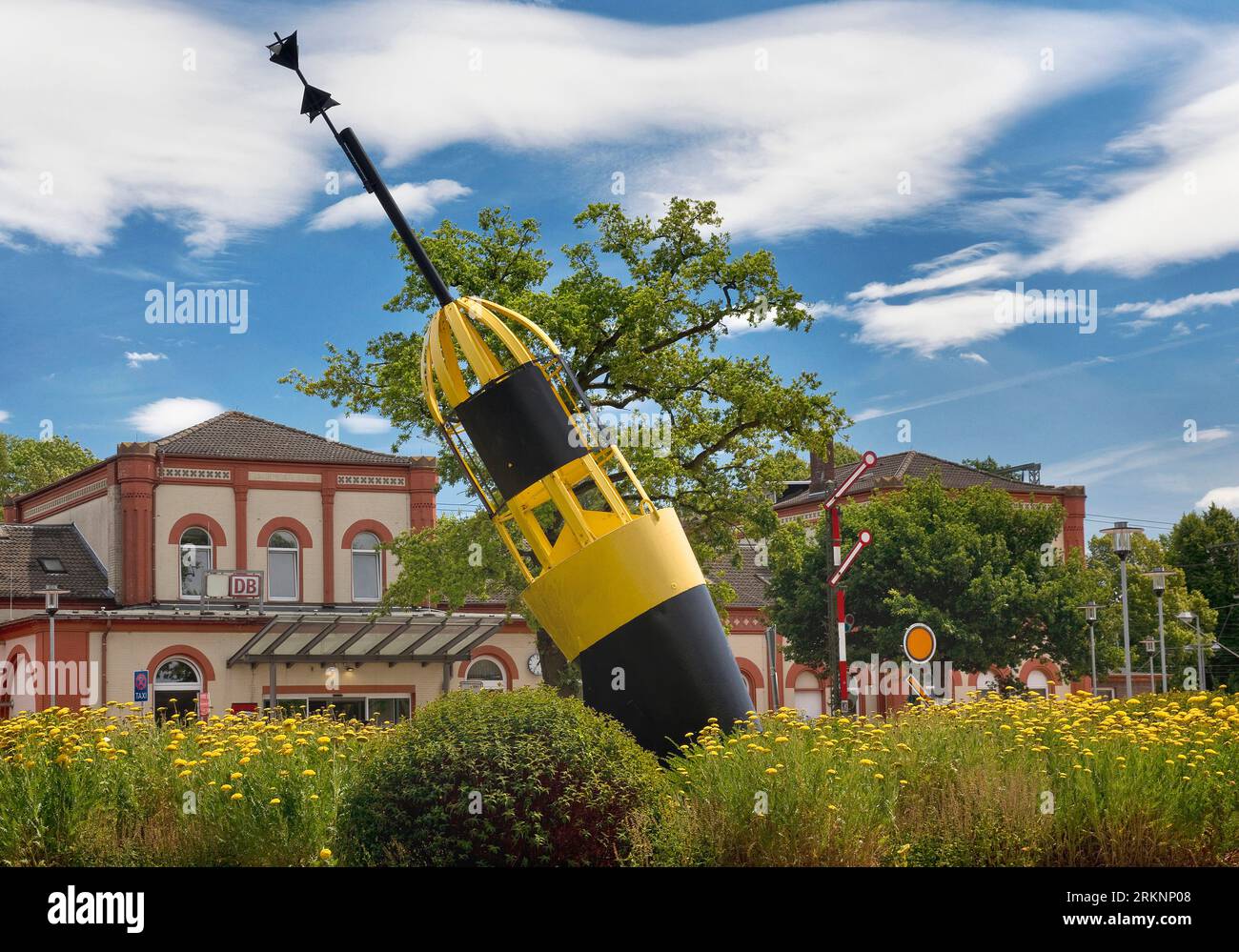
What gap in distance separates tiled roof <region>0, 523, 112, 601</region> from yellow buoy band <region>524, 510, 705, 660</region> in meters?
32.6

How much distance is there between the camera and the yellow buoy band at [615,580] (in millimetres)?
15273

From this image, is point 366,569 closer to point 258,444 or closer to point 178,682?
point 258,444

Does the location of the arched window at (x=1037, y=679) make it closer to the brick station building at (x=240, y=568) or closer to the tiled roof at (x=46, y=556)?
the brick station building at (x=240, y=568)

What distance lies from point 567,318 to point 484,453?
1170 cm

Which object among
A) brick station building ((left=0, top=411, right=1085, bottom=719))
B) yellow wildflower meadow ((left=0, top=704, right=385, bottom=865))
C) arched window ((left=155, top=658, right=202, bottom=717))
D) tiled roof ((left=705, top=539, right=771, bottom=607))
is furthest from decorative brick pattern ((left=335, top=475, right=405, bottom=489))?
yellow wildflower meadow ((left=0, top=704, right=385, bottom=865))

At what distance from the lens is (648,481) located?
1099 inches

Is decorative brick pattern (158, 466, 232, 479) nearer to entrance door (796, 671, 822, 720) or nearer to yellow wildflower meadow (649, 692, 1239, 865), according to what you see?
entrance door (796, 671, 822, 720)

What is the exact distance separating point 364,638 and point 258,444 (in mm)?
8636

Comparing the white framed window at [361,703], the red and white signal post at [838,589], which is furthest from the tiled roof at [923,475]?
the red and white signal post at [838,589]

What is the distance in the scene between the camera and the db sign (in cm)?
4316

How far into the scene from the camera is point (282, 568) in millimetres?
45938
